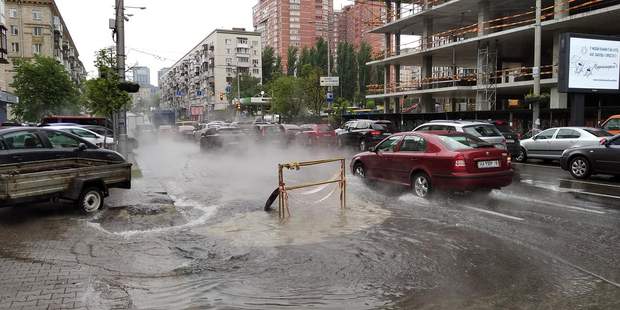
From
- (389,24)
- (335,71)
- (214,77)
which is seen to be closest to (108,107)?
(389,24)

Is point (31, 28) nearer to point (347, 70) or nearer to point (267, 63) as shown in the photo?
point (267, 63)

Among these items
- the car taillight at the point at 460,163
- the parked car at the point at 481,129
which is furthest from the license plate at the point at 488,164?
the parked car at the point at 481,129

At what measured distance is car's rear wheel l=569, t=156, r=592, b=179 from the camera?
13852 mm

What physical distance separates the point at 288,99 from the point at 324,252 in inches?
2042

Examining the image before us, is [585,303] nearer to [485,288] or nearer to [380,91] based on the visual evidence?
[485,288]

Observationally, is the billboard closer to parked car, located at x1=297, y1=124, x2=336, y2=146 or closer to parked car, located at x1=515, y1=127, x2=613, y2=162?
parked car, located at x1=515, y1=127, x2=613, y2=162

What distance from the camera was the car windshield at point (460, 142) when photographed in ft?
34.3

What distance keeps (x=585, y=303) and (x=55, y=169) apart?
903 centimetres

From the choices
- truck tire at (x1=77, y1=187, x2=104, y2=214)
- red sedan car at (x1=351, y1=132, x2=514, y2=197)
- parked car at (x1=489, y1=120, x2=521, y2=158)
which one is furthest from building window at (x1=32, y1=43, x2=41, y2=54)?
red sedan car at (x1=351, y1=132, x2=514, y2=197)

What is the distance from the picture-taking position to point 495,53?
3781cm

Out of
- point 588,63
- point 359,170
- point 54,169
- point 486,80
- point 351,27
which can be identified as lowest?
point 359,170

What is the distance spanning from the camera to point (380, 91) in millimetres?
55656

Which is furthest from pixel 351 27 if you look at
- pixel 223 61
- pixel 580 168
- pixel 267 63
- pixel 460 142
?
pixel 460 142

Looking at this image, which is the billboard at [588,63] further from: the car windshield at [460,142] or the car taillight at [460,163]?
the car taillight at [460,163]
